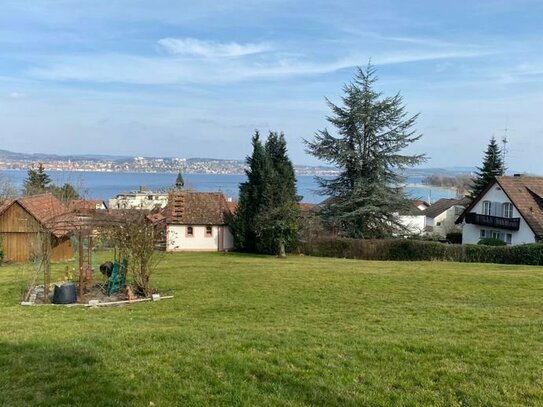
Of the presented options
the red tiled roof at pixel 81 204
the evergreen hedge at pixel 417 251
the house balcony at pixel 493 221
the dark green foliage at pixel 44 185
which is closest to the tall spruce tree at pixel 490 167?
the house balcony at pixel 493 221

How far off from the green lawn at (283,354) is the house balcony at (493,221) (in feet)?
97.6

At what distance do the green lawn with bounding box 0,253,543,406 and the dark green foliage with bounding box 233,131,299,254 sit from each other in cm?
2462

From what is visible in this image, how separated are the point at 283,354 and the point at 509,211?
39.1 m

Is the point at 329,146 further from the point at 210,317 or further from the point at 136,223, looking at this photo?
the point at 210,317

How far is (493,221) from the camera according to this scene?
41844mm

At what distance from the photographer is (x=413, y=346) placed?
7039mm

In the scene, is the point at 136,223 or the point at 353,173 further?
the point at 353,173

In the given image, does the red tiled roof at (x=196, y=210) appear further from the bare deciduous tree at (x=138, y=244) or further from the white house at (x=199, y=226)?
the bare deciduous tree at (x=138, y=244)

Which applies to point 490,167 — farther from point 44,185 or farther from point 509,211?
point 44,185

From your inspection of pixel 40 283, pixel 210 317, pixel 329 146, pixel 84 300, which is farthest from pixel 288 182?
pixel 210 317

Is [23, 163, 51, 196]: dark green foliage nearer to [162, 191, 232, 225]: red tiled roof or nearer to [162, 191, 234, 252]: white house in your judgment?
[162, 191, 232, 225]: red tiled roof

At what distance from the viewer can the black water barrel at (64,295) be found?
563 inches

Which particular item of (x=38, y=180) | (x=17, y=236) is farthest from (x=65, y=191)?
(x=17, y=236)

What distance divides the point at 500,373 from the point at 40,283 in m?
16.8
